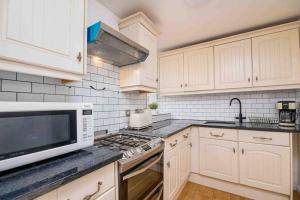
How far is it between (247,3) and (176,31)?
84 cm

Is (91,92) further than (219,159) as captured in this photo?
No

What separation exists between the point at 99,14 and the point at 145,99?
122cm

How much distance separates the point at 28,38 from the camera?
728 millimetres

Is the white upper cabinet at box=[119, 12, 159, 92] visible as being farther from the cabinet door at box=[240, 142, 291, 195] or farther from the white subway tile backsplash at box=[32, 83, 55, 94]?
the cabinet door at box=[240, 142, 291, 195]

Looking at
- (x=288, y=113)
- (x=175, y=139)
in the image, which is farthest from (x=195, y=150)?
(x=288, y=113)

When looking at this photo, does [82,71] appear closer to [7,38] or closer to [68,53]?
[68,53]

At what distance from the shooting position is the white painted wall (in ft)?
4.57

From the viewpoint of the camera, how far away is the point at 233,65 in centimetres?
209

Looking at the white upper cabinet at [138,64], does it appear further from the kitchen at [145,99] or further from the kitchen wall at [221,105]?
the kitchen wall at [221,105]

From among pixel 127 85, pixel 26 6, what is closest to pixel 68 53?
pixel 26 6

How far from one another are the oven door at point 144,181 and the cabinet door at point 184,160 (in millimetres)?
536

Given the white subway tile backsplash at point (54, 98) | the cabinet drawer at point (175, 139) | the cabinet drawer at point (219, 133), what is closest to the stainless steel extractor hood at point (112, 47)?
the white subway tile backsplash at point (54, 98)

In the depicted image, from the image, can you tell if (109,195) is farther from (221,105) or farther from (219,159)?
(221,105)

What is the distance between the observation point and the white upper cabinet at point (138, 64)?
1.62m
